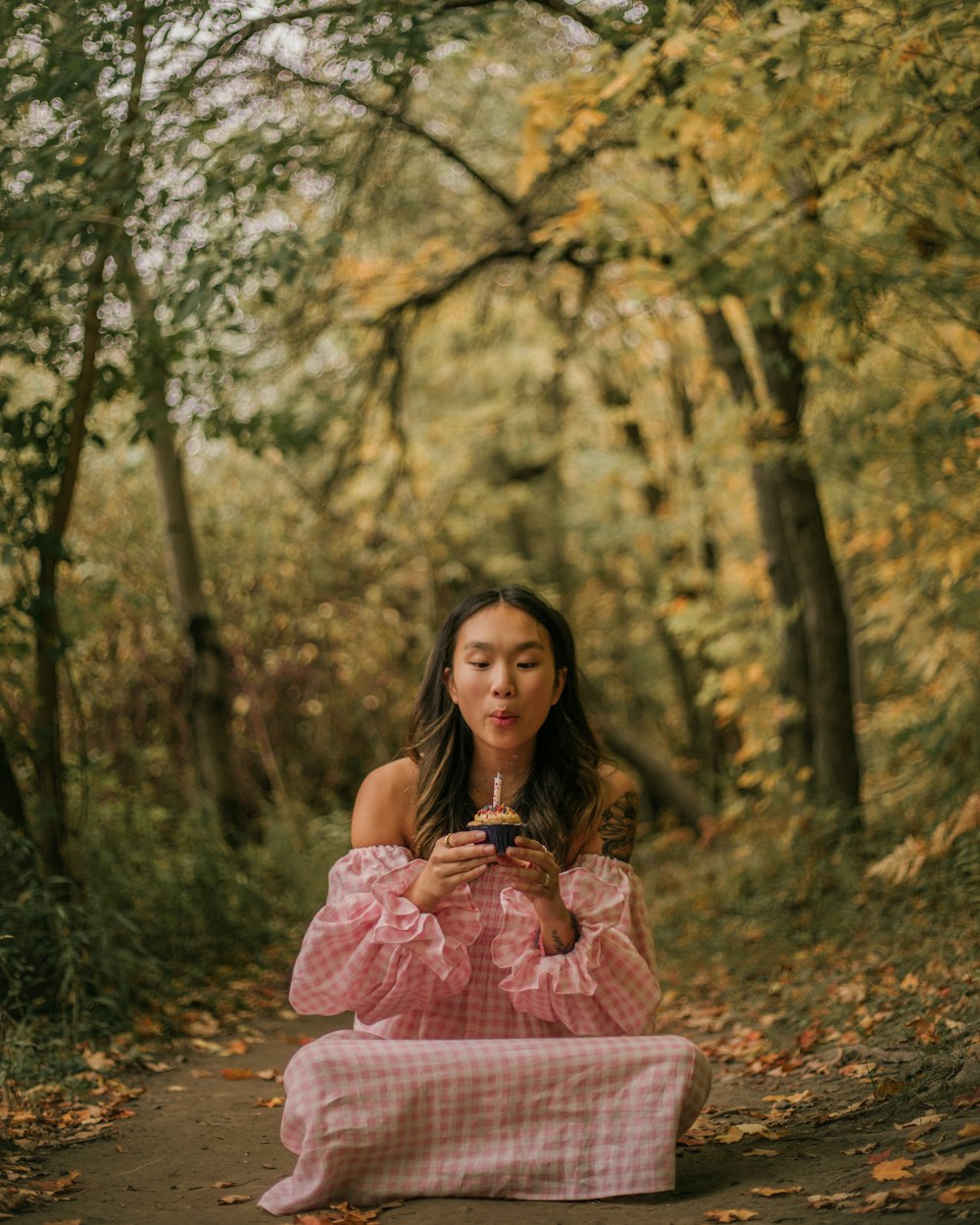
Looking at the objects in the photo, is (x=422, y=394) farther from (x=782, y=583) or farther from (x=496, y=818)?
(x=496, y=818)

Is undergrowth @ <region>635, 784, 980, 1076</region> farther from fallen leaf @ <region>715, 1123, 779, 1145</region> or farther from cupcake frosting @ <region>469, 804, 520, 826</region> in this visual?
cupcake frosting @ <region>469, 804, 520, 826</region>

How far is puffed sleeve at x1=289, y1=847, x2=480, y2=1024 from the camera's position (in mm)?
3328

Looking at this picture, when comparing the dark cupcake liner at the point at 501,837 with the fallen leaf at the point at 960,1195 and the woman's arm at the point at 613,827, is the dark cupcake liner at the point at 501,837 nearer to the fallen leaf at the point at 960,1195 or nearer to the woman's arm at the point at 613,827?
the woman's arm at the point at 613,827

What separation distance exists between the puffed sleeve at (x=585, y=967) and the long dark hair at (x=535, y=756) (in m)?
0.19

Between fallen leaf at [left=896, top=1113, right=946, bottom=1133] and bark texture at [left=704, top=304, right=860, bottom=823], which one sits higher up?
bark texture at [left=704, top=304, right=860, bottom=823]

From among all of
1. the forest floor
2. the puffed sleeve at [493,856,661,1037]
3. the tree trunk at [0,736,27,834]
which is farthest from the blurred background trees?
the puffed sleeve at [493,856,661,1037]

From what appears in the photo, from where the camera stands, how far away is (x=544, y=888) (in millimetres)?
3279

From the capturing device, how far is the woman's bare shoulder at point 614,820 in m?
3.66

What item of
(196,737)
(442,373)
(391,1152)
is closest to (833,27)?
(391,1152)

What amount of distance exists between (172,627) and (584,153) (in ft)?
14.7

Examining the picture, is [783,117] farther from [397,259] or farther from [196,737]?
[397,259]

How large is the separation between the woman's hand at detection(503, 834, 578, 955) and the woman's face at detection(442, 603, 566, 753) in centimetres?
37

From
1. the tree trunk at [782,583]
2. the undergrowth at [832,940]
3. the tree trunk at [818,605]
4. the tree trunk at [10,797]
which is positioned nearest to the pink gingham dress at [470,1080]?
the undergrowth at [832,940]

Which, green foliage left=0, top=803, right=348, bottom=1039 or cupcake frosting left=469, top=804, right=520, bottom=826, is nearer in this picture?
cupcake frosting left=469, top=804, right=520, bottom=826
